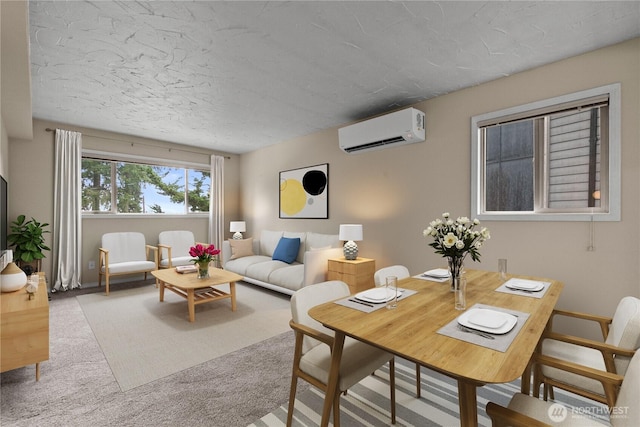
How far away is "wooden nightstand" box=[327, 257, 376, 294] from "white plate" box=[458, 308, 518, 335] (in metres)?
2.31

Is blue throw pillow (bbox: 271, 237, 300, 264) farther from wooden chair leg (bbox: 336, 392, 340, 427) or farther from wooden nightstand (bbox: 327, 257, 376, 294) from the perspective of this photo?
wooden chair leg (bbox: 336, 392, 340, 427)

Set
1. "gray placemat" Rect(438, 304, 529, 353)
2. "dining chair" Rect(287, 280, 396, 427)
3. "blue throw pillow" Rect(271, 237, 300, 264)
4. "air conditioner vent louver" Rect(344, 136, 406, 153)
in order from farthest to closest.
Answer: "blue throw pillow" Rect(271, 237, 300, 264)
"air conditioner vent louver" Rect(344, 136, 406, 153)
"dining chair" Rect(287, 280, 396, 427)
"gray placemat" Rect(438, 304, 529, 353)

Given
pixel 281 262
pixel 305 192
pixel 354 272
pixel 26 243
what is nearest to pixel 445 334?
pixel 354 272

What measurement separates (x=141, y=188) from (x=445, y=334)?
5810mm

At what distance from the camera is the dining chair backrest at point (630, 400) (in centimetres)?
89

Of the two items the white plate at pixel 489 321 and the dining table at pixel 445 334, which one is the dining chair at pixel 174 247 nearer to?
the dining table at pixel 445 334

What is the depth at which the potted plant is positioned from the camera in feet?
12.5

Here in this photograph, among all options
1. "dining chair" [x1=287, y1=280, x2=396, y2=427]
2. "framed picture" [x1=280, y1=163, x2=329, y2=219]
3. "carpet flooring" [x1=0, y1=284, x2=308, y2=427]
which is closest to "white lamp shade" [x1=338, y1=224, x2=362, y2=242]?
"framed picture" [x1=280, y1=163, x2=329, y2=219]

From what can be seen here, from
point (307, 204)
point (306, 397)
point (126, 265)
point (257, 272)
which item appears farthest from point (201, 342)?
point (307, 204)

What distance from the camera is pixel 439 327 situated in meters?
1.27

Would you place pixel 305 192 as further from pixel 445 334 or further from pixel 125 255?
pixel 445 334

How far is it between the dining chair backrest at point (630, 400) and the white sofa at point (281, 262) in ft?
9.82

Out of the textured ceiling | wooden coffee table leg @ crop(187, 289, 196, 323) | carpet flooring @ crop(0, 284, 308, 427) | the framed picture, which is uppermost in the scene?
the textured ceiling

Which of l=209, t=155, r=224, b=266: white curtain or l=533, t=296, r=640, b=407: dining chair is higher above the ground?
l=209, t=155, r=224, b=266: white curtain
